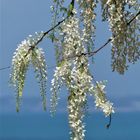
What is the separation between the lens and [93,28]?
472 cm

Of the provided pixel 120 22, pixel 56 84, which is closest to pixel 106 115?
pixel 56 84

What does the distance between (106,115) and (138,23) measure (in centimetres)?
102

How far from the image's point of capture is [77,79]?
174 inches

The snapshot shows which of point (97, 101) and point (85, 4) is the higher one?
point (85, 4)

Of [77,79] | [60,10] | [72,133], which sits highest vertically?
[60,10]

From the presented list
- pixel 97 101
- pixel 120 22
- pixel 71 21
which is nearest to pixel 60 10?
pixel 71 21

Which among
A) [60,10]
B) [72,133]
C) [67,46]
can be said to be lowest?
[72,133]

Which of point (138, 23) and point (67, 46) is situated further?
point (138, 23)

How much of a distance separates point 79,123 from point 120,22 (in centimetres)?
94

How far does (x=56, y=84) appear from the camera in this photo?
178 inches

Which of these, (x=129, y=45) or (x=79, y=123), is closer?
(x=79, y=123)

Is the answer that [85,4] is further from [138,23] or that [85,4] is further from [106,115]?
[106,115]

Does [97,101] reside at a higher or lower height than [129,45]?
lower

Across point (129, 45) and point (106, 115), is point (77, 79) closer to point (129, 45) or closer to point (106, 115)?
point (106, 115)
